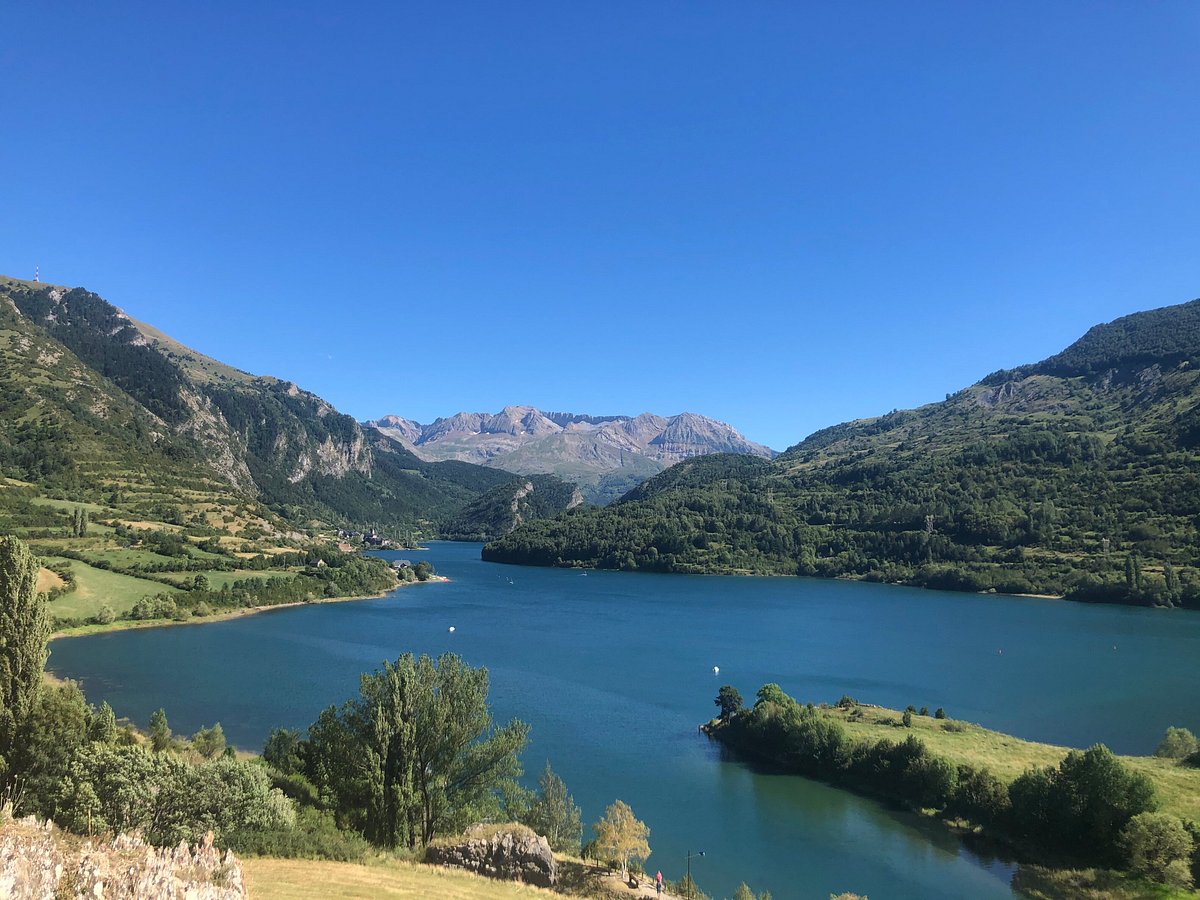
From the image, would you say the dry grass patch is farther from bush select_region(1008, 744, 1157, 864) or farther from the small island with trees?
bush select_region(1008, 744, 1157, 864)

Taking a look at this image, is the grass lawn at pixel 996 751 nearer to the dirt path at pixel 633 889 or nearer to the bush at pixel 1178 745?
the bush at pixel 1178 745

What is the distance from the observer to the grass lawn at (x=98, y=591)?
87938 mm

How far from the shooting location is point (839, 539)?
194875 mm

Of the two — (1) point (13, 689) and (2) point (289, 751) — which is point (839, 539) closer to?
(2) point (289, 751)

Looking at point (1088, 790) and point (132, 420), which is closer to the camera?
point (1088, 790)

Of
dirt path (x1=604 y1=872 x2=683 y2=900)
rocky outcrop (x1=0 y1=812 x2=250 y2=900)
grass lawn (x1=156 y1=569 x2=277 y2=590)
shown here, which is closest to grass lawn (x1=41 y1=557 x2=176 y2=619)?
grass lawn (x1=156 y1=569 x2=277 y2=590)

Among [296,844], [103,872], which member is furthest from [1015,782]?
[103,872]

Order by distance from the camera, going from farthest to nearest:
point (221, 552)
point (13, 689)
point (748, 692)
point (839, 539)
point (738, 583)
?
1. point (839, 539)
2. point (738, 583)
3. point (221, 552)
4. point (748, 692)
5. point (13, 689)

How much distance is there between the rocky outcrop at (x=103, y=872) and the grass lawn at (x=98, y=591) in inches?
3596

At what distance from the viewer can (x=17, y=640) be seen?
2386 cm

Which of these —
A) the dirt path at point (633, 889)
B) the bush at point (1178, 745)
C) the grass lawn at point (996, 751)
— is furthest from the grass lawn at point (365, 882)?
the bush at point (1178, 745)

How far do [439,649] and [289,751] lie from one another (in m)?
55.1

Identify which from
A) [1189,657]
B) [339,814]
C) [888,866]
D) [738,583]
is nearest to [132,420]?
[738,583]

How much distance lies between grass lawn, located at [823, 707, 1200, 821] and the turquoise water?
6852 mm
